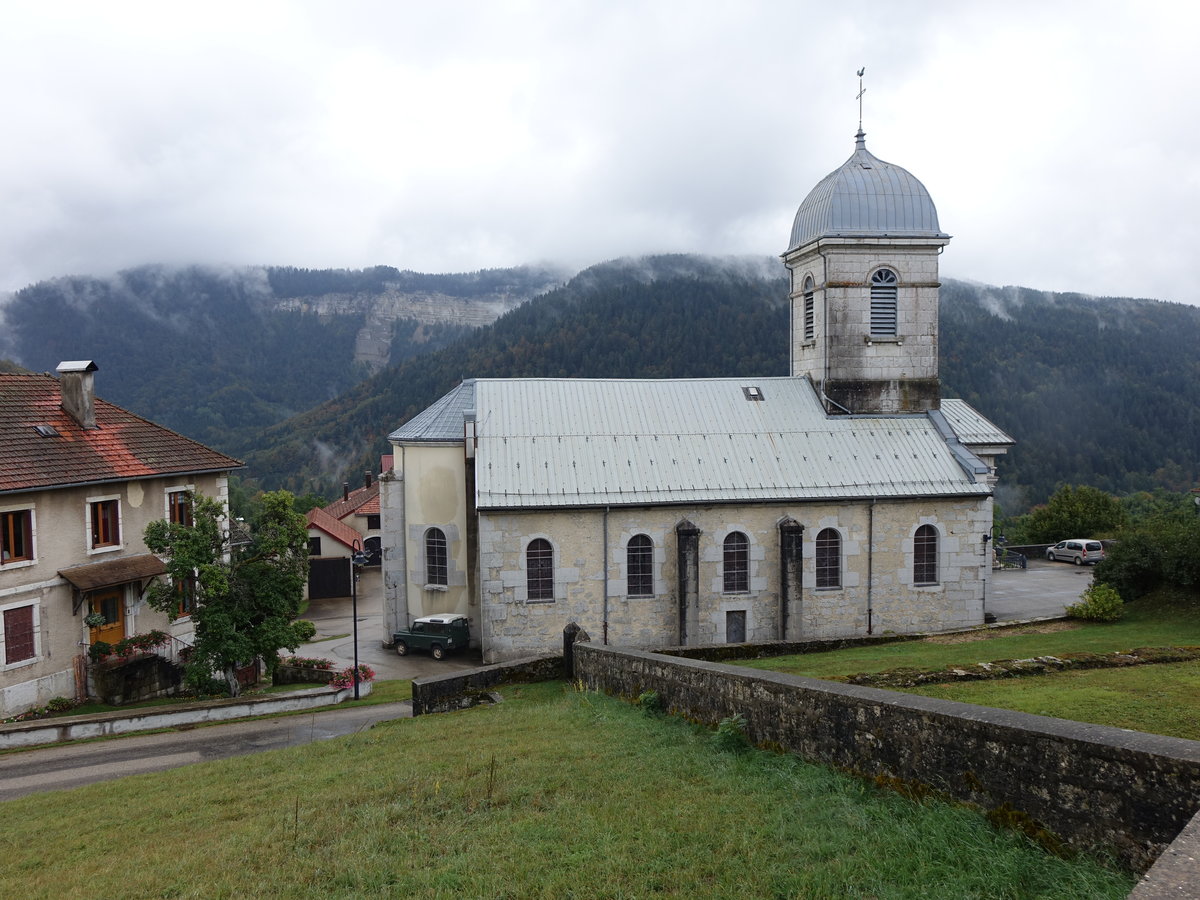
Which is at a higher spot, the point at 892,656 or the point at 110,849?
the point at 110,849

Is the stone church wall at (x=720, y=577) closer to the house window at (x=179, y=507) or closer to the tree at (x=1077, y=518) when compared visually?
the house window at (x=179, y=507)

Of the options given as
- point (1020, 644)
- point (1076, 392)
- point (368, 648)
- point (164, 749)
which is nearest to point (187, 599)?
point (368, 648)

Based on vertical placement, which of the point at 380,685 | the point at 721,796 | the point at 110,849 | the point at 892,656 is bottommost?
the point at 380,685

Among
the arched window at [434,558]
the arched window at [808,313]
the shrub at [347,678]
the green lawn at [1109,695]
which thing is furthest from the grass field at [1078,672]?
the arched window at [808,313]

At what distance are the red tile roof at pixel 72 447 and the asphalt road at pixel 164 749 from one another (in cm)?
739

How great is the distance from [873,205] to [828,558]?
45.4 ft

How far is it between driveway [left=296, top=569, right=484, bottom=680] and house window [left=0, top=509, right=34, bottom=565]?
9.75 m

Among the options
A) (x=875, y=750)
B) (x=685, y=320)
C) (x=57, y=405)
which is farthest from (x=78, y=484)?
(x=685, y=320)

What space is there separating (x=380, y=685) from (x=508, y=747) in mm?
13581

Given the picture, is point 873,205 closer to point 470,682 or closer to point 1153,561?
point 1153,561

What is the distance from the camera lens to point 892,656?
21094 millimetres

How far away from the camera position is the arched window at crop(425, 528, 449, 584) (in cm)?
3031

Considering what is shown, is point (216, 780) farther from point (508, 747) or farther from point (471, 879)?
point (471, 879)

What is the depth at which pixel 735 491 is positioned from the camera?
2844 centimetres
